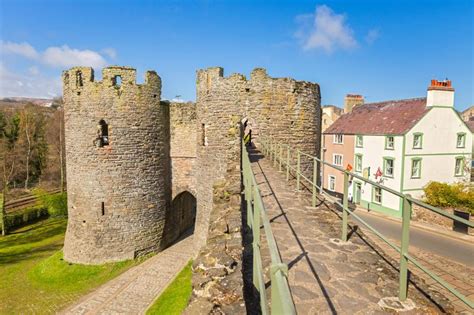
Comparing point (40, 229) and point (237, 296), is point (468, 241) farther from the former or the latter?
point (40, 229)

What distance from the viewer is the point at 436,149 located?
22594 millimetres

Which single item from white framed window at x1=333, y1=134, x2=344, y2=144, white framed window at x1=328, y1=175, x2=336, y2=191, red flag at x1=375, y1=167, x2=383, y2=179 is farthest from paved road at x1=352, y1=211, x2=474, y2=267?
white framed window at x1=333, y1=134, x2=344, y2=144

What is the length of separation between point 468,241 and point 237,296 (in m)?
17.4

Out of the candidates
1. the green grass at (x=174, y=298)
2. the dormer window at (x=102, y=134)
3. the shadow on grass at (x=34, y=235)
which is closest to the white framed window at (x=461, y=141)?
the green grass at (x=174, y=298)

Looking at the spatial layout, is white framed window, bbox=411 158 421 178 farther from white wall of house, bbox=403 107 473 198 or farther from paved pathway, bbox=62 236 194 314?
paved pathway, bbox=62 236 194 314

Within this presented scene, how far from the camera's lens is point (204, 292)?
3395mm

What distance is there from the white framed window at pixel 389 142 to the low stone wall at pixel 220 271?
791 inches

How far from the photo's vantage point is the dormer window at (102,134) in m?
14.2

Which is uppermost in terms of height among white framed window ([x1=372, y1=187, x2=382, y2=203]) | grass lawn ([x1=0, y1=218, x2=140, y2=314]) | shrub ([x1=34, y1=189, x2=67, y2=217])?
white framed window ([x1=372, y1=187, x2=382, y2=203])

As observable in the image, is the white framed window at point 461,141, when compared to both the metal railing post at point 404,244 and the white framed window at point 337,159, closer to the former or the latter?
the white framed window at point 337,159

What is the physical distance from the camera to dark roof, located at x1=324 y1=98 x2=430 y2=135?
73.2 ft

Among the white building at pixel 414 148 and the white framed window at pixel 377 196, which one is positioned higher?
the white building at pixel 414 148

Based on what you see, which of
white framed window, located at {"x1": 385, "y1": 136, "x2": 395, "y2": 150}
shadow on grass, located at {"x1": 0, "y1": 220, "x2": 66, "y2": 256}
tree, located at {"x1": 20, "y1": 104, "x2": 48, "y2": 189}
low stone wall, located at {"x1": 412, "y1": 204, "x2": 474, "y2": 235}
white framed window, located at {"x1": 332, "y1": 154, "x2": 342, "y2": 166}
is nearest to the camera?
low stone wall, located at {"x1": 412, "y1": 204, "x2": 474, "y2": 235}

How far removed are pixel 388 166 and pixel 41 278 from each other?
22.0 m
